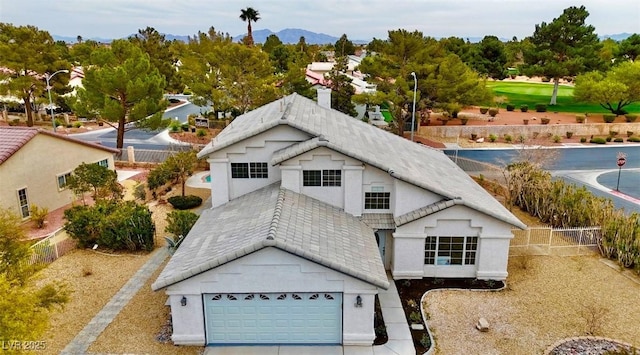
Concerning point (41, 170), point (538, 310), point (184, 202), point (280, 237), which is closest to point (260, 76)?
point (184, 202)

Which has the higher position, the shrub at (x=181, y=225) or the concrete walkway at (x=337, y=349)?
the shrub at (x=181, y=225)

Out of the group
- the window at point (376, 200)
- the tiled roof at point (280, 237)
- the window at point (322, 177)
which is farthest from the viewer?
the window at point (376, 200)

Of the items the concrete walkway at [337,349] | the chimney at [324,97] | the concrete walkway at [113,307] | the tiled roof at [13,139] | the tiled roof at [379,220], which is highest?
the chimney at [324,97]

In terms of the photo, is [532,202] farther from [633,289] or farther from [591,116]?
[591,116]

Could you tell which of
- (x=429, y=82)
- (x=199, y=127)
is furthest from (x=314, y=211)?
(x=199, y=127)

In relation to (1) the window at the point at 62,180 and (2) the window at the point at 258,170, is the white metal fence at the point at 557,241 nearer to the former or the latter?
(2) the window at the point at 258,170

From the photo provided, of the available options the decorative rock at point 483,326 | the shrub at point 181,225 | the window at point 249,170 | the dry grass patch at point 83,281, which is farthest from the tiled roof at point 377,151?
the dry grass patch at point 83,281
